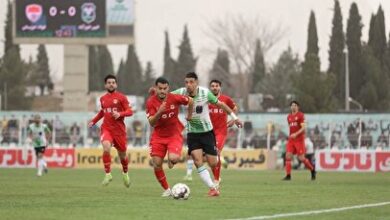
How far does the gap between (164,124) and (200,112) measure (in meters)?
0.86

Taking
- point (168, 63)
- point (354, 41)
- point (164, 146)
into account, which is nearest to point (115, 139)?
point (164, 146)

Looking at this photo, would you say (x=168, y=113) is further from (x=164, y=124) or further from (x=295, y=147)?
(x=295, y=147)

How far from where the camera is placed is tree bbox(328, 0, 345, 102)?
79125 millimetres

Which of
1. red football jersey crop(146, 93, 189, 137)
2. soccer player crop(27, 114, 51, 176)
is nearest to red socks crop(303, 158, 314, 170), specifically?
soccer player crop(27, 114, 51, 176)

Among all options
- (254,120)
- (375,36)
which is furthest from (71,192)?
(375,36)

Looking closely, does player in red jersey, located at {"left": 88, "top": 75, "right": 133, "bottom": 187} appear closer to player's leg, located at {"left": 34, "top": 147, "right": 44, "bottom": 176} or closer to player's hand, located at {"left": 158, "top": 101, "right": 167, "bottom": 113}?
player's hand, located at {"left": 158, "top": 101, "right": 167, "bottom": 113}

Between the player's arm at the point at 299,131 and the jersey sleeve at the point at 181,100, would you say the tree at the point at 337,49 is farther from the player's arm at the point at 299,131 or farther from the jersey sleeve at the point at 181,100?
the jersey sleeve at the point at 181,100

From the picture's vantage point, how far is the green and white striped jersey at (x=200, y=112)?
19672 millimetres

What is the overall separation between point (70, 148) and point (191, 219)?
1446 inches

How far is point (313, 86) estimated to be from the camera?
74.8 meters

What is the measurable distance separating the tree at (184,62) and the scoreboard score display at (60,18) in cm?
5557

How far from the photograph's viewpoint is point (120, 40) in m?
62.9

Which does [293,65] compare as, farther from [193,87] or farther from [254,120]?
[193,87]

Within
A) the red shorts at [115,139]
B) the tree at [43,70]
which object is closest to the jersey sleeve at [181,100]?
the red shorts at [115,139]
